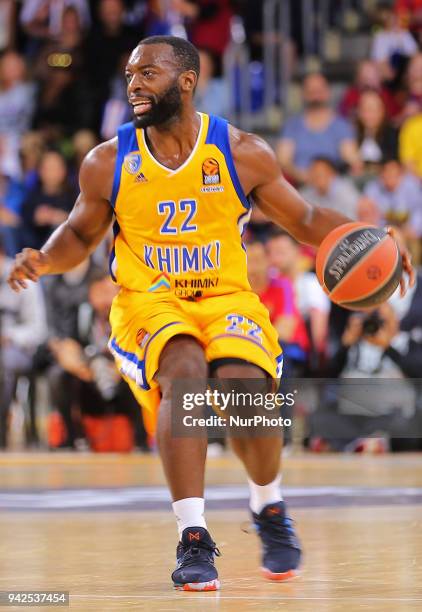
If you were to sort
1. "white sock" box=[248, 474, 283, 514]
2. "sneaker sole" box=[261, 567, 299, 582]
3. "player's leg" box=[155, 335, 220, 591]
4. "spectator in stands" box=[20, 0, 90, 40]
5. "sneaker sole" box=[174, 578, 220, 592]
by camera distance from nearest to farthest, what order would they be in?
"sneaker sole" box=[174, 578, 220, 592], "player's leg" box=[155, 335, 220, 591], "sneaker sole" box=[261, 567, 299, 582], "white sock" box=[248, 474, 283, 514], "spectator in stands" box=[20, 0, 90, 40]

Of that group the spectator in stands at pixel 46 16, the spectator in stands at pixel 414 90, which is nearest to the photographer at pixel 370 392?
the spectator in stands at pixel 414 90

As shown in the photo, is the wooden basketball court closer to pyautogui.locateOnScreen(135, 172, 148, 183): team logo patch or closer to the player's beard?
pyautogui.locateOnScreen(135, 172, 148, 183): team logo patch

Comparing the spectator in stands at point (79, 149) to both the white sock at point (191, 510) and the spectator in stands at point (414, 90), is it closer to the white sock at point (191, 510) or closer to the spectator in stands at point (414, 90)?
the spectator in stands at point (414, 90)

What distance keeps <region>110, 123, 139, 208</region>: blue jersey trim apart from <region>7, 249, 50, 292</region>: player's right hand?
332 millimetres

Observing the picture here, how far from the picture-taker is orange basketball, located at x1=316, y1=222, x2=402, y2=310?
4590 mm

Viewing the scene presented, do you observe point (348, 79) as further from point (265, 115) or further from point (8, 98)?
point (8, 98)

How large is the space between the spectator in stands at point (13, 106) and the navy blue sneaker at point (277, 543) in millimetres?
9036

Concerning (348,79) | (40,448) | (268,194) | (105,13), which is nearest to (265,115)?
(348,79)

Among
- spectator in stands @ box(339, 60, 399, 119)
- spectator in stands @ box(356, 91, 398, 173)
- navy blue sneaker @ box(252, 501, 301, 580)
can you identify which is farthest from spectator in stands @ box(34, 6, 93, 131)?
navy blue sneaker @ box(252, 501, 301, 580)

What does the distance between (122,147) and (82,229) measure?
343mm

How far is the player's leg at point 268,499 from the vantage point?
4.45 meters

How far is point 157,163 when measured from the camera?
471 centimetres

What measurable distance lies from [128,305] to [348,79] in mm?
9479

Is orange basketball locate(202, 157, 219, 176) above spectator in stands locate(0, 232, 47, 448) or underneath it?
underneath
